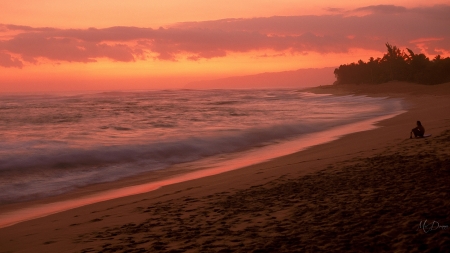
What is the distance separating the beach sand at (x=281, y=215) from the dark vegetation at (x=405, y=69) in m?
90.1

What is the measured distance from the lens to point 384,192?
25.1 ft

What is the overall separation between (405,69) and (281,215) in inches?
4283

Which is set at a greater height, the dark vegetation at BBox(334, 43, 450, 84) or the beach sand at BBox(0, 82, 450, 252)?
the dark vegetation at BBox(334, 43, 450, 84)

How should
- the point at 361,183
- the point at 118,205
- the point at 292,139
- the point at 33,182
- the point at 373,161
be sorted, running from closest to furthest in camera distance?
the point at 361,183, the point at 118,205, the point at 373,161, the point at 33,182, the point at 292,139

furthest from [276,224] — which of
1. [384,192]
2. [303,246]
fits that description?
[384,192]

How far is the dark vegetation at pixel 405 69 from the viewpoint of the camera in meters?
91.7

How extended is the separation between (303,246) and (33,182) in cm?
1151

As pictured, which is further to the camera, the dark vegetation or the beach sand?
the dark vegetation

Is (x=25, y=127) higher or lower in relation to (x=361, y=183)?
higher

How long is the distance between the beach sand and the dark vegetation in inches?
3548

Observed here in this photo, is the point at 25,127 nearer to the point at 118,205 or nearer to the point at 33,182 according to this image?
the point at 33,182

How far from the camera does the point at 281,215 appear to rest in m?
7.20

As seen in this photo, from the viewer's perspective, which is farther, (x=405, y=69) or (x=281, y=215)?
(x=405, y=69)

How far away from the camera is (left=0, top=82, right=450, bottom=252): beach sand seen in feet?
18.6
